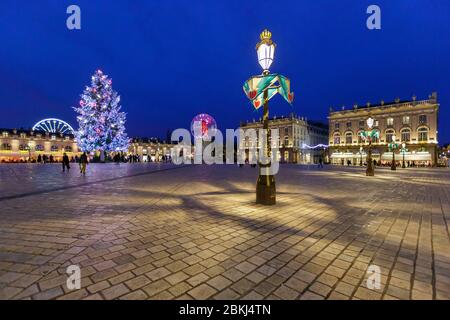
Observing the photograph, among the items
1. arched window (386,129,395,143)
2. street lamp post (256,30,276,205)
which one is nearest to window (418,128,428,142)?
arched window (386,129,395,143)

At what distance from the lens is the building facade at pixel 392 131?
5338 centimetres

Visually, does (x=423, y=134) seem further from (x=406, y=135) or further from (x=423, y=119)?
(x=423, y=119)

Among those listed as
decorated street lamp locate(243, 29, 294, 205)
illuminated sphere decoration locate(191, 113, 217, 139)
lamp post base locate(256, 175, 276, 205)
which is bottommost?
lamp post base locate(256, 175, 276, 205)

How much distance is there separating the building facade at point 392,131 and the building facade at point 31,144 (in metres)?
82.9

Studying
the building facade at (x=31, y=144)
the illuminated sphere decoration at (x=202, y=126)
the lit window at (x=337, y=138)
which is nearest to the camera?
the illuminated sphere decoration at (x=202, y=126)

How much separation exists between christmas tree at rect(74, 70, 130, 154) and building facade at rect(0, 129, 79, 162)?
44.4 metres

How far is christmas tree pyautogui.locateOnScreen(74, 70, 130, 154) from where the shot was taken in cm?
3406

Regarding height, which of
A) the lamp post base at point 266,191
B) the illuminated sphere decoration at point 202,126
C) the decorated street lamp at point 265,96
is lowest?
the lamp post base at point 266,191

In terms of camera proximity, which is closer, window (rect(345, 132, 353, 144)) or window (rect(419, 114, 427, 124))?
window (rect(419, 114, 427, 124))

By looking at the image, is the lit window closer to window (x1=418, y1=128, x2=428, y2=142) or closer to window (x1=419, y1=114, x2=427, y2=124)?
window (x1=418, y1=128, x2=428, y2=142)

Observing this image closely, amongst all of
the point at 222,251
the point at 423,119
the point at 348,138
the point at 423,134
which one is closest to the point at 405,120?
the point at 423,119

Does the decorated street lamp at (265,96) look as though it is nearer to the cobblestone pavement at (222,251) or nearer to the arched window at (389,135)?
the cobblestone pavement at (222,251)

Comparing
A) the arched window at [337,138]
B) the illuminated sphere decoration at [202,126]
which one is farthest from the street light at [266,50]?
the arched window at [337,138]
